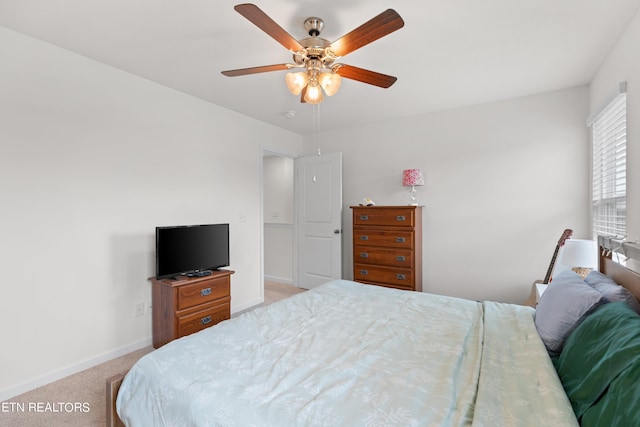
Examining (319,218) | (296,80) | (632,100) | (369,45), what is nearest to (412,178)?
(319,218)

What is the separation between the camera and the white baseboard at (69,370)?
2.05 metres

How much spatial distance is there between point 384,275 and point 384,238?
451 mm

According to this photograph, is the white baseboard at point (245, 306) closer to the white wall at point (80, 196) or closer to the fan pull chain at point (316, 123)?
the white wall at point (80, 196)

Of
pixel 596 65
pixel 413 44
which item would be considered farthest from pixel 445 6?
pixel 596 65

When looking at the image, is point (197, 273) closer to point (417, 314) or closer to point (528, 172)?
point (417, 314)

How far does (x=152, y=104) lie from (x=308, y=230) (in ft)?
8.65

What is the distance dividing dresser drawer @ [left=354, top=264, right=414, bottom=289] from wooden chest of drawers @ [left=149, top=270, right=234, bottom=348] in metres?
1.70

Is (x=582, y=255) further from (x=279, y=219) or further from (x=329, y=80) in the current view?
(x=279, y=219)

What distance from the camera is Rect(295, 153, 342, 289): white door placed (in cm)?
436

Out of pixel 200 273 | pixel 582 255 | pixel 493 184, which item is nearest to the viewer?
pixel 582 255

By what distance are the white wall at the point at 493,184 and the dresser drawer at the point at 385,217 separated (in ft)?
1.50

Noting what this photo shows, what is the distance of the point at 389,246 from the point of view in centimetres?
367

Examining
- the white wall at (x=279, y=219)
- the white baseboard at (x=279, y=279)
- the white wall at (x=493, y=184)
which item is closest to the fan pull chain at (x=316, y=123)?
the white wall at (x=279, y=219)

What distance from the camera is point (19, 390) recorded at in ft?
6.81
